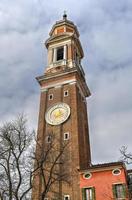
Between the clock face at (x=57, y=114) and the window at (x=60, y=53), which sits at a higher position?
the window at (x=60, y=53)

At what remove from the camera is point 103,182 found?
32594 mm

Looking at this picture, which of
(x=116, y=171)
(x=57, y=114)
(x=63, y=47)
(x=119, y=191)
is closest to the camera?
(x=119, y=191)

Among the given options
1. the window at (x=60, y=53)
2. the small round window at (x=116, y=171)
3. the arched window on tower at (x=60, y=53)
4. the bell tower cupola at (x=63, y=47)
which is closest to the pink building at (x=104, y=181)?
the small round window at (x=116, y=171)

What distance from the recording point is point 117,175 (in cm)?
3247

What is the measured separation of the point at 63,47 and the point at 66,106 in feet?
42.9

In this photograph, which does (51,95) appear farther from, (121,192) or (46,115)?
(121,192)

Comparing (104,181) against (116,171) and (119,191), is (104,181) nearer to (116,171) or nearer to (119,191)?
(116,171)

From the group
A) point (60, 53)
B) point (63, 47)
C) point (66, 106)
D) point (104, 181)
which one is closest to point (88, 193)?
point (104, 181)

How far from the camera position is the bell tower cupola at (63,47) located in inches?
1890

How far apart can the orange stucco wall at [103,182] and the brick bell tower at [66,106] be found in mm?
1366

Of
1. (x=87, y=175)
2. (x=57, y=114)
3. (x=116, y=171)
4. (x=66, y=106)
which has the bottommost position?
(x=87, y=175)

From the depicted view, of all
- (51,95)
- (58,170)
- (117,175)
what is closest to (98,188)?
(117,175)

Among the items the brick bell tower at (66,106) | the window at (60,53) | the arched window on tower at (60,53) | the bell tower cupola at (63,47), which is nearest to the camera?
the brick bell tower at (66,106)

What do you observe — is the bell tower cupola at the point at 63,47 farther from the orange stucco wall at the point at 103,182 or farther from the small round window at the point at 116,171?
the small round window at the point at 116,171
